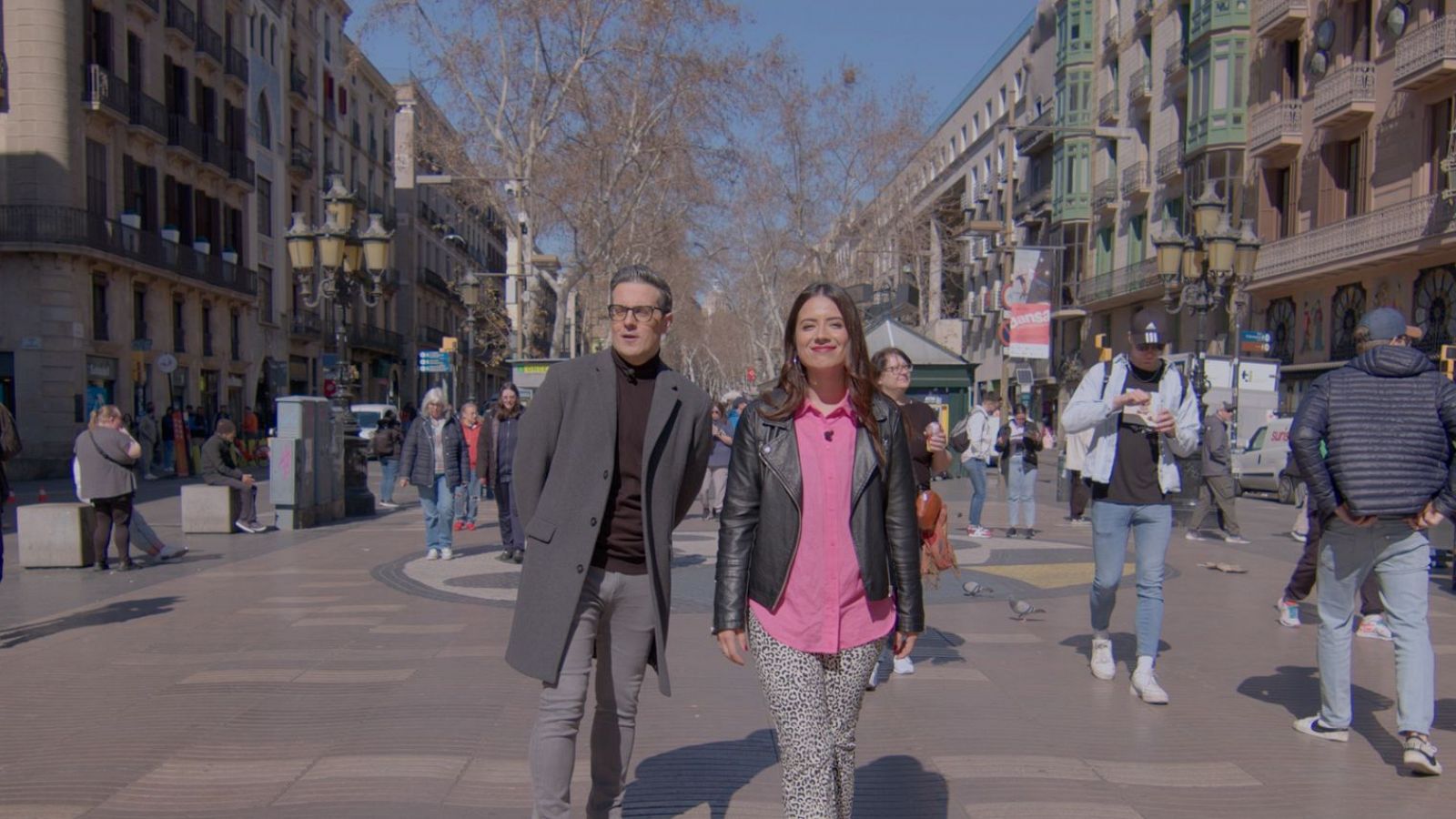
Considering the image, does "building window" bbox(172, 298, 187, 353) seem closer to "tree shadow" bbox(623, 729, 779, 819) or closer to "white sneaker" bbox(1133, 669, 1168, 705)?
"tree shadow" bbox(623, 729, 779, 819)

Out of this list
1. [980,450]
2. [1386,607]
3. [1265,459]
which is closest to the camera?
[1386,607]

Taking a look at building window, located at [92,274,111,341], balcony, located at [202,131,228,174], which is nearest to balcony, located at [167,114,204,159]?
balcony, located at [202,131,228,174]

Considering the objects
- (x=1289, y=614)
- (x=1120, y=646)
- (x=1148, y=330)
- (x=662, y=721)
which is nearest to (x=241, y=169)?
(x=1120, y=646)

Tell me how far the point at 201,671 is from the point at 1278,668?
6142mm

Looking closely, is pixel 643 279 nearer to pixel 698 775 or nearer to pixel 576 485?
pixel 576 485

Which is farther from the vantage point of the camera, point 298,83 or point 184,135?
point 298,83

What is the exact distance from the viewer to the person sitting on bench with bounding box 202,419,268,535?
13773mm

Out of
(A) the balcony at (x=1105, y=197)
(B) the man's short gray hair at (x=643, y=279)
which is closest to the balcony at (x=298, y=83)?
(A) the balcony at (x=1105, y=197)

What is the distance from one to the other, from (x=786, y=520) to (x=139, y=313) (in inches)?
1281

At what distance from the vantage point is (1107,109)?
41.2 meters

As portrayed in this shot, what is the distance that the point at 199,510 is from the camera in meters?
13.7

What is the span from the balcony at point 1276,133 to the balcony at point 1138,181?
6.65 meters

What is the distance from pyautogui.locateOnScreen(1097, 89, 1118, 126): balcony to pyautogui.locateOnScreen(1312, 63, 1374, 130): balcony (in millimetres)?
13398

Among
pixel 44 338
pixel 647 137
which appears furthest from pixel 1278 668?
pixel 44 338
